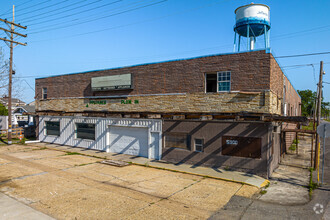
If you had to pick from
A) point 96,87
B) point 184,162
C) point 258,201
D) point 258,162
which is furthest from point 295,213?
point 96,87

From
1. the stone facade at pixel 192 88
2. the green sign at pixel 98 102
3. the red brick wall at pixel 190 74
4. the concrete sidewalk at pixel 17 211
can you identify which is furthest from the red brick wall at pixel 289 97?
the concrete sidewalk at pixel 17 211

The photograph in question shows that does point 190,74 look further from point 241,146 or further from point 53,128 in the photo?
point 53,128

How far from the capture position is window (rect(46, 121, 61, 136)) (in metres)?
25.4

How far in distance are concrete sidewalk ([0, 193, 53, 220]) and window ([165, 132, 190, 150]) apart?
9.90 meters

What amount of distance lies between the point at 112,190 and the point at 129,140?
8.88 meters

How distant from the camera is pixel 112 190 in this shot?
10.7 metres

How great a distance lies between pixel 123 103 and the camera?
20.2 m

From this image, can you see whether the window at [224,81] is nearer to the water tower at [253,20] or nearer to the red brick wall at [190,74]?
the red brick wall at [190,74]

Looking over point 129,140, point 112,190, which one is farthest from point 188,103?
point 112,190

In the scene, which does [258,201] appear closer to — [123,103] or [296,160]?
[296,160]

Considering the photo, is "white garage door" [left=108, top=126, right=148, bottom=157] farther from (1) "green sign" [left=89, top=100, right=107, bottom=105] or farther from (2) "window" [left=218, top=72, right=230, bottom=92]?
(2) "window" [left=218, top=72, right=230, bottom=92]

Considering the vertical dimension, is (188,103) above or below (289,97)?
below

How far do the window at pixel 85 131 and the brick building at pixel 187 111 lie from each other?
10cm

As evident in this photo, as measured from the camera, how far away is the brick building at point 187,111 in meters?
13.9
